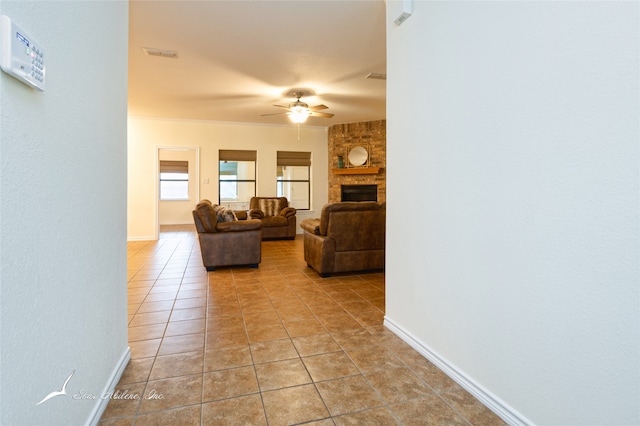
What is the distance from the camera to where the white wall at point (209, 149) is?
21.9 ft

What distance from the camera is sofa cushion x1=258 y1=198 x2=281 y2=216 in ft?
23.9

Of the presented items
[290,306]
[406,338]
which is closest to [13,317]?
[406,338]

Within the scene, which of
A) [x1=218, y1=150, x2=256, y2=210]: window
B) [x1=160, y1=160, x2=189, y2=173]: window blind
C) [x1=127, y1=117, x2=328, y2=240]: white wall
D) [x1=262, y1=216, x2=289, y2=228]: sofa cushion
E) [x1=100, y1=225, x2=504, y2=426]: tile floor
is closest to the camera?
[x1=100, y1=225, x2=504, y2=426]: tile floor

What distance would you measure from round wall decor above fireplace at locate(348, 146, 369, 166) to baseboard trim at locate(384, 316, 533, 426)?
563 cm

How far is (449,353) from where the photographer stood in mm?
1815

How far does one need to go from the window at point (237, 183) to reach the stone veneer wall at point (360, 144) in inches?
77.2

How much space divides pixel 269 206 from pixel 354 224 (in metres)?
3.74

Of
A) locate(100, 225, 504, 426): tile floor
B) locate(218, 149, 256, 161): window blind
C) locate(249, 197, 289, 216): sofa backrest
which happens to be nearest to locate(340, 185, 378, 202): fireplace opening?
locate(249, 197, 289, 216): sofa backrest

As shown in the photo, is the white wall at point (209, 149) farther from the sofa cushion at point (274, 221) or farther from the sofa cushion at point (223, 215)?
the sofa cushion at point (223, 215)

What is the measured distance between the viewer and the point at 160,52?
368cm

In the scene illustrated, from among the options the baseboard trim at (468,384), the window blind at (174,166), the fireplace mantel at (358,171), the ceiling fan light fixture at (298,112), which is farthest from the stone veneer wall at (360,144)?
the baseboard trim at (468,384)

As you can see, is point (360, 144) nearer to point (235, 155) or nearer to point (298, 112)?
point (298, 112)

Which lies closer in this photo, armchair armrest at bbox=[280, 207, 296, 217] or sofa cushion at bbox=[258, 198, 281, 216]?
armchair armrest at bbox=[280, 207, 296, 217]

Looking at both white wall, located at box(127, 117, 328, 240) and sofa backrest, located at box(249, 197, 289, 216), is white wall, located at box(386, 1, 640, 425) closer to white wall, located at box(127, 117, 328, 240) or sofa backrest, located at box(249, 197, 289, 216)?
sofa backrest, located at box(249, 197, 289, 216)
